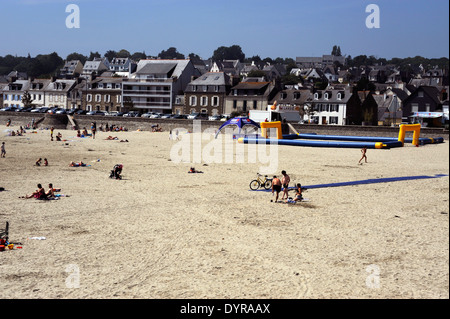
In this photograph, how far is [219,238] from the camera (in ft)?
45.9

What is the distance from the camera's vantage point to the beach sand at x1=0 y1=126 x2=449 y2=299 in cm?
1017

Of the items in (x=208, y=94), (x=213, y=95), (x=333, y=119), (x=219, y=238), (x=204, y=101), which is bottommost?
(x=219, y=238)

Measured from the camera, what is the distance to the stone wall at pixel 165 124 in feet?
172

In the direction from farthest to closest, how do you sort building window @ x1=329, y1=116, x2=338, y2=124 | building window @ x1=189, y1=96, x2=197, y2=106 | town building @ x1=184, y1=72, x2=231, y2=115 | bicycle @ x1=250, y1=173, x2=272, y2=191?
building window @ x1=189, y1=96, x2=197, y2=106 < town building @ x1=184, y1=72, x2=231, y2=115 < building window @ x1=329, y1=116, x2=338, y2=124 < bicycle @ x1=250, y1=173, x2=272, y2=191

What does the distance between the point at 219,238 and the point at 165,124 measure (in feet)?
167

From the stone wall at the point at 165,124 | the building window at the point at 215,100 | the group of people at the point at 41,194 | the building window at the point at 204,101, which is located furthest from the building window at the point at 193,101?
the group of people at the point at 41,194

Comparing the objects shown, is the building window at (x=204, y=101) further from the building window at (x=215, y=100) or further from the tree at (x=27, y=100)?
the tree at (x=27, y=100)

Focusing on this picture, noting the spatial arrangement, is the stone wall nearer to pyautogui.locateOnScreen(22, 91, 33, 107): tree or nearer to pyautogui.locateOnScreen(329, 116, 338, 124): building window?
pyautogui.locateOnScreen(329, 116, 338, 124): building window

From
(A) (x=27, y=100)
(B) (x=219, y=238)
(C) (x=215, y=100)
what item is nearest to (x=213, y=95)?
(C) (x=215, y=100)

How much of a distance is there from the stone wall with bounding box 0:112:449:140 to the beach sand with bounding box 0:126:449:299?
26811 mm

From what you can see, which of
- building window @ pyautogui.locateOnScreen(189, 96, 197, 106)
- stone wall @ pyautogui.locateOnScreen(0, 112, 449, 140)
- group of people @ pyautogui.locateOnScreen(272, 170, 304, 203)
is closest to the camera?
group of people @ pyautogui.locateOnScreen(272, 170, 304, 203)

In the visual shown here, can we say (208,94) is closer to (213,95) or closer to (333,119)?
(213,95)

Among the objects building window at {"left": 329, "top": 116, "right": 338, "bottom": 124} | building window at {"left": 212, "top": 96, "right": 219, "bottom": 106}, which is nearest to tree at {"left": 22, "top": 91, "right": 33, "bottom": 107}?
building window at {"left": 212, "top": 96, "right": 219, "bottom": 106}

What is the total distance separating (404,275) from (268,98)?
63.4 m
